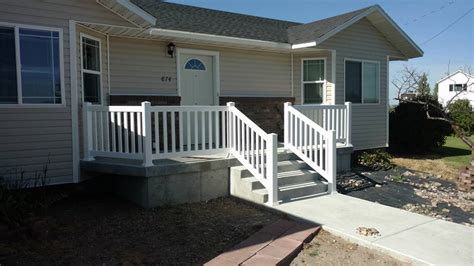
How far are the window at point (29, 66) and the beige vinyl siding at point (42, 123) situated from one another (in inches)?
4.8

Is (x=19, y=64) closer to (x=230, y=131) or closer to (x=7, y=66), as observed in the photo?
(x=7, y=66)

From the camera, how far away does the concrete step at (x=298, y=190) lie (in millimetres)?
6220

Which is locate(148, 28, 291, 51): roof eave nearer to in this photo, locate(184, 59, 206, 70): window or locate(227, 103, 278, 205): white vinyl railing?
locate(184, 59, 206, 70): window

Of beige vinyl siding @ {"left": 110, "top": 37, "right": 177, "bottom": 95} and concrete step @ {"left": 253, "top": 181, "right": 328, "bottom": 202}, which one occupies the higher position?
beige vinyl siding @ {"left": 110, "top": 37, "right": 177, "bottom": 95}

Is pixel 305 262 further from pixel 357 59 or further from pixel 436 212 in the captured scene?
pixel 357 59

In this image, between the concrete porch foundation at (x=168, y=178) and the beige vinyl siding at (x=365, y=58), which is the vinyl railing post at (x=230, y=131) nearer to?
the concrete porch foundation at (x=168, y=178)

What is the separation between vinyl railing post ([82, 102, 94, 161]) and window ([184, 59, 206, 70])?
3019 mm

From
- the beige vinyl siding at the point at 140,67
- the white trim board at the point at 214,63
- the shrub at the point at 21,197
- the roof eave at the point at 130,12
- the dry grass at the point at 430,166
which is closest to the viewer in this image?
the shrub at the point at 21,197

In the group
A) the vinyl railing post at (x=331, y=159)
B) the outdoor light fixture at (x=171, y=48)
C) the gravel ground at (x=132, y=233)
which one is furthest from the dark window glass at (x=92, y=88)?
the vinyl railing post at (x=331, y=159)

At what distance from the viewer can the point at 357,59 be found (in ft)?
35.4

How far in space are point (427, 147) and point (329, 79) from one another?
494 centimetres

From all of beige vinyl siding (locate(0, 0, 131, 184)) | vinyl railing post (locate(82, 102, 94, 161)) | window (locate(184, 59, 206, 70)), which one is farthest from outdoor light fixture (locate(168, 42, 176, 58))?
vinyl railing post (locate(82, 102, 94, 161))

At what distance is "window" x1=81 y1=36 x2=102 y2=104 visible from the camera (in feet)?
22.7

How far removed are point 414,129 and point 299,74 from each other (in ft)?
14.8
